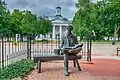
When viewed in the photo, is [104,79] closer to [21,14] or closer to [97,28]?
[97,28]

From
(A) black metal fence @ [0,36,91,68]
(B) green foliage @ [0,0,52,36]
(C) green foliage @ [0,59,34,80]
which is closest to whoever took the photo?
(C) green foliage @ [0,59,34,80]

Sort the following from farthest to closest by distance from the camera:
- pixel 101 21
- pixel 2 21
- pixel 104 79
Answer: pixel 101 21
pixel 2 21
pixel 104 79

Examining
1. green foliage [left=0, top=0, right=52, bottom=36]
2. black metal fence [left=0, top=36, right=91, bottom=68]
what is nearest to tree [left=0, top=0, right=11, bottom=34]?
green foliage [left=0, top=0, right=52, bottom=36]

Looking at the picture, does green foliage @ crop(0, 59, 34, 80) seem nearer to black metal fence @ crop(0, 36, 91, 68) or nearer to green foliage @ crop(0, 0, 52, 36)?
black metal fence @ crop(0, 36, 91, 68)

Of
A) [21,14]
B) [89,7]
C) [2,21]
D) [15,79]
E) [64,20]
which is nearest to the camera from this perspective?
[15,79]

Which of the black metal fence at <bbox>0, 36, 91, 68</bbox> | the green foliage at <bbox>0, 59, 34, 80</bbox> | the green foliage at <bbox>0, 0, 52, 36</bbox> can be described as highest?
the green foliage at <bbox>0, 0, 52, 36</bbox>

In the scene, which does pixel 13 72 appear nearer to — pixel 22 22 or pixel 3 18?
pixel 3 18

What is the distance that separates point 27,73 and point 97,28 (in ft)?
167

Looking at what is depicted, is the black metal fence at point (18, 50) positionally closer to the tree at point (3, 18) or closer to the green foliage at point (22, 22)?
the tree at point (3, 18)

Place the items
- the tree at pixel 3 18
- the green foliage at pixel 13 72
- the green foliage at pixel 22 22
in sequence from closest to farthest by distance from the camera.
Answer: the green foliage at pixel 13 72 → the tree at pixel 3 18 → the green foliage at pixel 22 22

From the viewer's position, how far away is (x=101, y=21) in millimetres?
55844

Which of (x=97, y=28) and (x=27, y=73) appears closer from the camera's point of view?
(x=27, y=73)

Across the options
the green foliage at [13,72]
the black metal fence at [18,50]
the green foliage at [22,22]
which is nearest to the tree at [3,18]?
the green foliage at [22,22]

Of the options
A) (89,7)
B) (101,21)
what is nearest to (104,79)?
(101,21)
